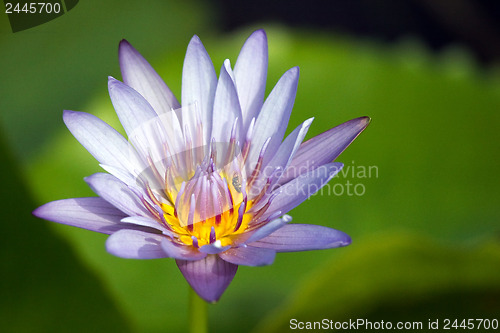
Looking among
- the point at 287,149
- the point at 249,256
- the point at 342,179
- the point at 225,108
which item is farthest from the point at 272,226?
the point at 342,179

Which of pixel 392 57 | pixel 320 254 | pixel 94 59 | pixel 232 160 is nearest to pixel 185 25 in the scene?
pixel 94 59

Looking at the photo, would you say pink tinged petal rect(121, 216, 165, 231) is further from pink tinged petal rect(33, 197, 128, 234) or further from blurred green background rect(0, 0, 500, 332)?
blurred green background rect(0, 0, 500, 332)

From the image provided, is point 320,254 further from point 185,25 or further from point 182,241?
point 185,25

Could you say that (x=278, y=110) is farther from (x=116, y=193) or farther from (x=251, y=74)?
(x=116, y=193)

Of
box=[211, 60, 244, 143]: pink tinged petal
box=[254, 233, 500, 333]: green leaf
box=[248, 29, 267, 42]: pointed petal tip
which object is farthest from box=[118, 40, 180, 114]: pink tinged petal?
box=[254, 233, 500, 333]: green leaf

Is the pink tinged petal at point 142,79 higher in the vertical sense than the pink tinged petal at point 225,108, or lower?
higher

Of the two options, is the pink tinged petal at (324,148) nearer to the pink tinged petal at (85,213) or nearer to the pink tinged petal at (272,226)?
the pink tinged petal at (272,226)

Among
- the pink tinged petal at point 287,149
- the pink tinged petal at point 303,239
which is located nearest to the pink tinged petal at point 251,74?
the pink tinged petal at point 287,149
